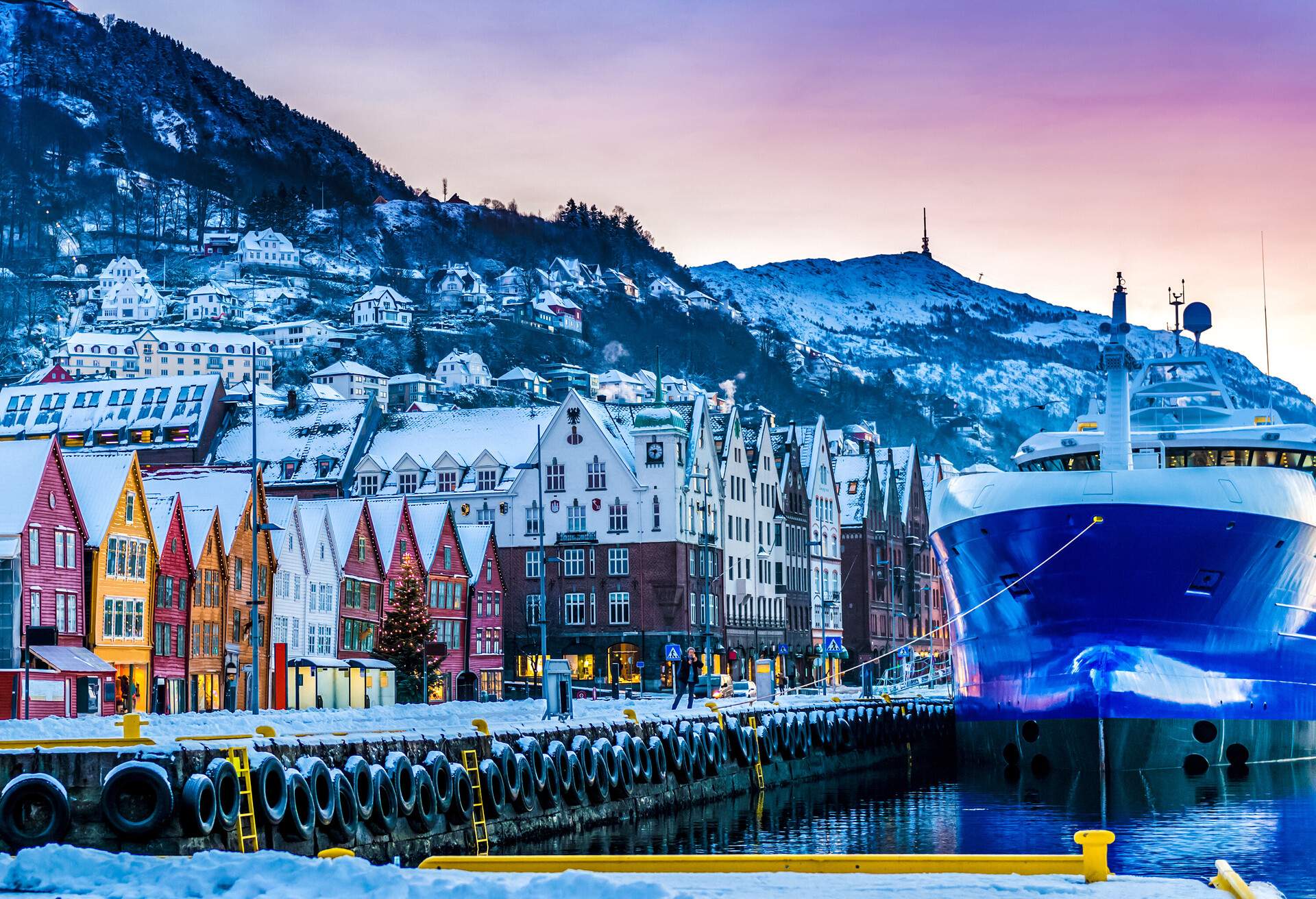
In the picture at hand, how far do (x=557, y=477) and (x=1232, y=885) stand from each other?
9514cm

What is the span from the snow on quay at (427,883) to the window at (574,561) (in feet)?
293

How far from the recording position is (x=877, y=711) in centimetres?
7288

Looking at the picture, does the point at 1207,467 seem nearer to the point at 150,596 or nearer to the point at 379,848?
the point at 379,848

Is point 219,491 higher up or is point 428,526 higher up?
point 219,491

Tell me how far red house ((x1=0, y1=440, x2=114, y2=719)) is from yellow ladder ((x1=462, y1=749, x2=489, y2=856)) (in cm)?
3125

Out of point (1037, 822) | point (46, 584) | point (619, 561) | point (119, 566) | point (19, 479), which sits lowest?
point (1037, 822)

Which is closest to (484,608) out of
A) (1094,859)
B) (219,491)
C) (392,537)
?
(392,537)

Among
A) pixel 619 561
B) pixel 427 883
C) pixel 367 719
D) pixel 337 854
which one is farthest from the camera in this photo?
pixel 619 561

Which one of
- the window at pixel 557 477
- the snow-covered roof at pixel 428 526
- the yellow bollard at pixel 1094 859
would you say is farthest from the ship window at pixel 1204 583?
the window at pixel 557 477

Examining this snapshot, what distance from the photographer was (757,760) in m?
54.8

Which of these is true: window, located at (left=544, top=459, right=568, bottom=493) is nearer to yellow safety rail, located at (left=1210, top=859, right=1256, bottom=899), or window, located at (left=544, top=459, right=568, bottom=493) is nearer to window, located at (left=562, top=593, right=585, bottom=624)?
window, located at (left=562, top=593, right=585, bottom=624)

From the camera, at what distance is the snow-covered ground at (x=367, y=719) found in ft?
122

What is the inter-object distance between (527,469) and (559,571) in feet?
21.9

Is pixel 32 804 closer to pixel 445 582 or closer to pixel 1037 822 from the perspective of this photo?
pixel 1037 822
